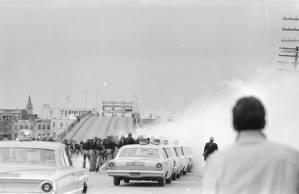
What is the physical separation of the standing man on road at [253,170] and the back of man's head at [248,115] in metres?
0.13

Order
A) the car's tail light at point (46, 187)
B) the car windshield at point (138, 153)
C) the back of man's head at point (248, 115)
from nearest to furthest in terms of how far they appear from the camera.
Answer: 1. the back of man's head at point (248, 115)
2. the car's tail light at point (46, 187)
3. the car windshield at point (138, 153)

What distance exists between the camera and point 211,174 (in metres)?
4.85

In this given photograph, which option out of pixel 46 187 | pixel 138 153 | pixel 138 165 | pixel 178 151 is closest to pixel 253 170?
pixel 46 187

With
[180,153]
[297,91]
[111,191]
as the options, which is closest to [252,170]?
[111,191]

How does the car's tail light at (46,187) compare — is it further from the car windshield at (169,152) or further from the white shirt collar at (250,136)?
the car windshield at (169,152)

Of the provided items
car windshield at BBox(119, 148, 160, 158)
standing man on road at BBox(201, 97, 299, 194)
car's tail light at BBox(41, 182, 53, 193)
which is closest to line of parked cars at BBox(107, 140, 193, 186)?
car windshield at BBox(119, 148, 160, 158)

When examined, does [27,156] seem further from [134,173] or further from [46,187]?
[134,173]

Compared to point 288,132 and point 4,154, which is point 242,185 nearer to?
point 4,154

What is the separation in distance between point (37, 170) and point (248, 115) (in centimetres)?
691

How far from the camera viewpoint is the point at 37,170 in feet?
38.0

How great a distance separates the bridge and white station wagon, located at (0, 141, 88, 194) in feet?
401

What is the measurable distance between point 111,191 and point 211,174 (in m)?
17.1

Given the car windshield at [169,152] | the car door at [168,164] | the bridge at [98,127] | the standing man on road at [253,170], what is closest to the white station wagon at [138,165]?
the car door at [168,164]

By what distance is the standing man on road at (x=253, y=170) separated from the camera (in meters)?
4.78
